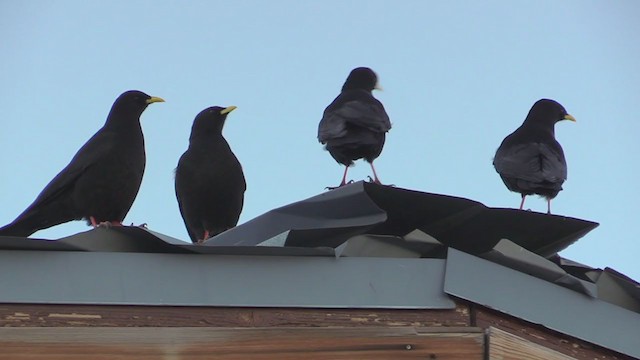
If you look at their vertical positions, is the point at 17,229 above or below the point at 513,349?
above

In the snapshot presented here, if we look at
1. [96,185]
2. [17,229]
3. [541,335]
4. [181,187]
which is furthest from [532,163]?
[541,335]

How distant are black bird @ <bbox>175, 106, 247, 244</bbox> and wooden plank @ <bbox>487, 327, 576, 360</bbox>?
14.5 feet

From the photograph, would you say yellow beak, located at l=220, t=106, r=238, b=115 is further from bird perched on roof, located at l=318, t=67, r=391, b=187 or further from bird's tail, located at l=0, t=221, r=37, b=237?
bird's tail, located at l=0, t=221, r=37, b=237

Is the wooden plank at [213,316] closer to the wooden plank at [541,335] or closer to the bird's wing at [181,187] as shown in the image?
the wooden plank at [541,335]

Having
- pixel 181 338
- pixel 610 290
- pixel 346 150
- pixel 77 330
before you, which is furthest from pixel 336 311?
pixel 346 150

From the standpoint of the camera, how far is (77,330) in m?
2.87

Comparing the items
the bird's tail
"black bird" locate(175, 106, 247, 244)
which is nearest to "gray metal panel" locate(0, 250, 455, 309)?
the bird's tail

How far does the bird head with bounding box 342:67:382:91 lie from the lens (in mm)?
8664

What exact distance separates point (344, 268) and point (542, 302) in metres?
0.65

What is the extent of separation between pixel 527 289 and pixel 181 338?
1.07 m

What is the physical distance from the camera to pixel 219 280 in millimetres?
3016

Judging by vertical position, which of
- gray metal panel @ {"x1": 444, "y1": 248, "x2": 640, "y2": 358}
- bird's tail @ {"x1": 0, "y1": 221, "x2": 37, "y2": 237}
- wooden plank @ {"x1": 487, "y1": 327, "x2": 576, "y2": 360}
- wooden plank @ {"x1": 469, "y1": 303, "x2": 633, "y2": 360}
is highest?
bird's tail @ {"x1": 0, "y1": 221, "x2": 37, "y2": 237}

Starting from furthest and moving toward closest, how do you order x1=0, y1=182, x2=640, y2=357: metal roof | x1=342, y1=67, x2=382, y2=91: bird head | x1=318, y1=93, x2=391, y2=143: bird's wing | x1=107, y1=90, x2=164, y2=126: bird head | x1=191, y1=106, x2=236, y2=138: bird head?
1. x1=342, y1=67, x2=382, y2=91: bird head
2. x1=191, y1=106, x2=236, y2=138: bird head
3. x1=318, y1=93, x2=391, y2=143: bird's wing
4. x1=107, y1=90, x2=164, y2=126: bird head
5. x1=0, y1=182, x2=640, y2=357: metal roof

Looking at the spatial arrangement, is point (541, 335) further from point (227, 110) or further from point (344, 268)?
point (227, 110)
